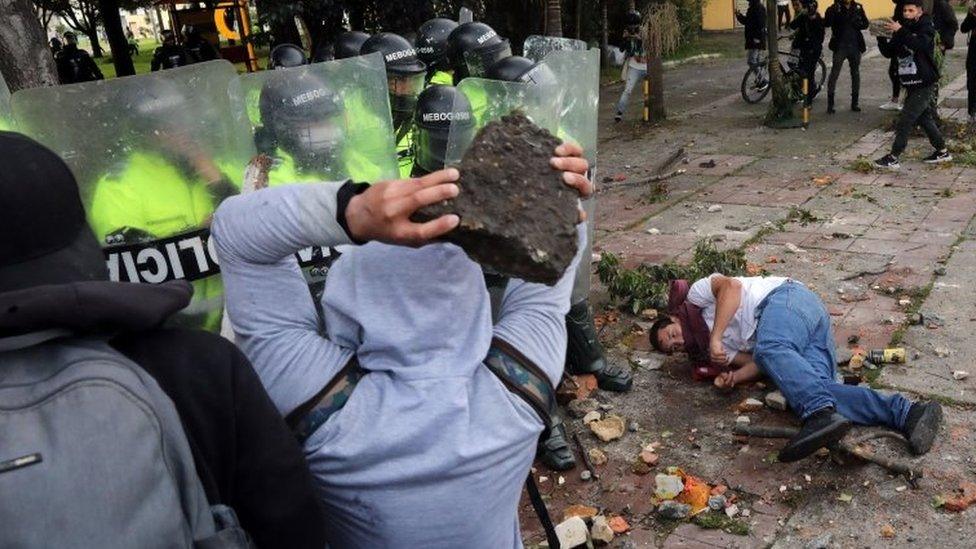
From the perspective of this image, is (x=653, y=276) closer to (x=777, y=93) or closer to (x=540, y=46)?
(x=540, y=46)

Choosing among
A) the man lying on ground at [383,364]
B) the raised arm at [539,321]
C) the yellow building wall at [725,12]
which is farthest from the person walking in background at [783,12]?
the man lying on ground at [383,364]

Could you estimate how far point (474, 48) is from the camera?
15.4 ft

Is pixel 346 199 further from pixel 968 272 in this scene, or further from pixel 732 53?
pixel 732 53

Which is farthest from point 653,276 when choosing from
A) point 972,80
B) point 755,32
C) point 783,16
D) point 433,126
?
point 783,16

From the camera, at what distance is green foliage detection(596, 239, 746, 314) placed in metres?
5.16

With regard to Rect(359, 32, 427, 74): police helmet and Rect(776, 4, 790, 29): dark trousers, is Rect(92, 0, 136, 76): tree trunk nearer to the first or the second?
Rect(359, 32, 427, 74): police helmet

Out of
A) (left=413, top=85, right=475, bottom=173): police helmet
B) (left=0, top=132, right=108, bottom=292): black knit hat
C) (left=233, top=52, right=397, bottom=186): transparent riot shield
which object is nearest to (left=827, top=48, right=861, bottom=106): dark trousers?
(left=413, top=85, right=475, bottom=173): police helmet

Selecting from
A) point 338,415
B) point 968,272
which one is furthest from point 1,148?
point 968,272

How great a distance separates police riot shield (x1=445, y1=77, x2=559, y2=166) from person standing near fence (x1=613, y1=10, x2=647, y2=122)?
8346 millimetres

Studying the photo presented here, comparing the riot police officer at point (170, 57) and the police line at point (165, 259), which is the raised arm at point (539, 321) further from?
the riot police officer at point (170, 57)

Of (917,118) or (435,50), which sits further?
(917,118)

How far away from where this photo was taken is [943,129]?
379 inches

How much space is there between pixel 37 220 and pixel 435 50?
4.26 metres

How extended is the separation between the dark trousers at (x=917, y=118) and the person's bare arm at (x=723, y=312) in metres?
5.05
